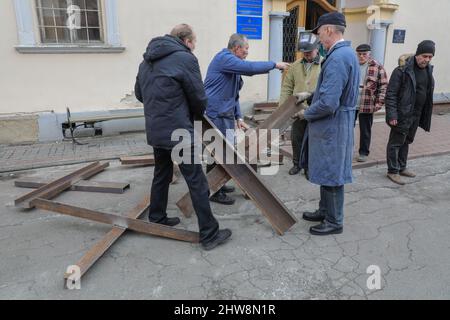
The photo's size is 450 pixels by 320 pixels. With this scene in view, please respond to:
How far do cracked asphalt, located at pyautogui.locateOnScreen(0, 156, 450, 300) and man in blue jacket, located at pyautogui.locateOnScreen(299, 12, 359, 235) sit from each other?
1.43 feet

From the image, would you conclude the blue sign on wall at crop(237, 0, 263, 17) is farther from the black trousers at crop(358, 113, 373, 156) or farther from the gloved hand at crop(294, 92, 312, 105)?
the gloved hand at crop(294, 92, 312, 105)

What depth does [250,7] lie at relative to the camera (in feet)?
23.7

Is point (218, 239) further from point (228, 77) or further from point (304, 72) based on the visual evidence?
point (304, 72)

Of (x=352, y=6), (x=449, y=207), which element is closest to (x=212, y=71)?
(x=449, y=207)

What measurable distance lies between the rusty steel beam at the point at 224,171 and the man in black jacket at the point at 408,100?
1.59 m

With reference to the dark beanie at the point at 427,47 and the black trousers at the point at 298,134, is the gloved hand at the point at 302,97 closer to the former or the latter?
the black trousers at the point at 298,134

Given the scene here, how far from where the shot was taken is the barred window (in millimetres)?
6191

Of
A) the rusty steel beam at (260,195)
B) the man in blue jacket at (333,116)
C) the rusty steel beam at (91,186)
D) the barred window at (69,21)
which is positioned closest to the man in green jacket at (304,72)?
the man in blue jacket at (333,116)

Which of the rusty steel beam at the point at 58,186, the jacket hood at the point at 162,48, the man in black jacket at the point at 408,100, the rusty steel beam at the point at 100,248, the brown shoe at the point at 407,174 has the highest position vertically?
the jacket hood at the point at 162,48

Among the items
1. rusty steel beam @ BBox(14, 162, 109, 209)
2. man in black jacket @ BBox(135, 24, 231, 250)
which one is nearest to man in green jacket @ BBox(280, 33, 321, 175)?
man in black jacket @ BBox(135, 24, 231, 250)

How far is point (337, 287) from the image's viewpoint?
2.70m

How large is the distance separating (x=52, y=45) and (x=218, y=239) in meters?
4.80

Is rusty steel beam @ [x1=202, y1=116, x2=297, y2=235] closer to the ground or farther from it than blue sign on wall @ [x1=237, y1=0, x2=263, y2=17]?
closer to the ground

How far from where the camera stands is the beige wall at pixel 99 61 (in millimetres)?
6012
